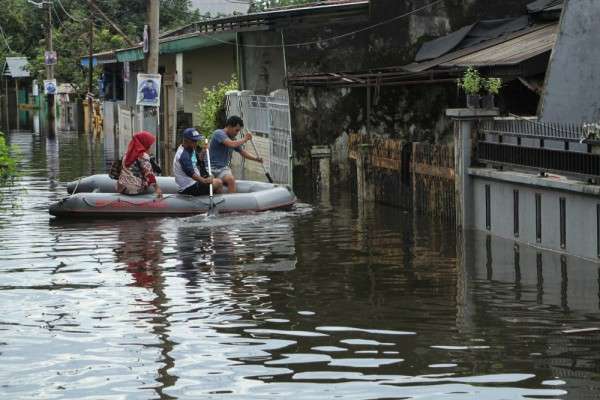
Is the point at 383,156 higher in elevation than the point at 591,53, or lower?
lower

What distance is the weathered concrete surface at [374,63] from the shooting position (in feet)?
93.9

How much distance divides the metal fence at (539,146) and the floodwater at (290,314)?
1205 millimetres

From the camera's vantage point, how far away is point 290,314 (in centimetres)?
1276

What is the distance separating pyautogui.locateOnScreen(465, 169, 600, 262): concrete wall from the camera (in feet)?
52.5

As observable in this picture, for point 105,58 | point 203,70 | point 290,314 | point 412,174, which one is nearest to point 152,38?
point 412,174

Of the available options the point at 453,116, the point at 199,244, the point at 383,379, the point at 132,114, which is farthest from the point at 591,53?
the point at 132,114

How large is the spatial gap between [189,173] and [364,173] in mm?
4378

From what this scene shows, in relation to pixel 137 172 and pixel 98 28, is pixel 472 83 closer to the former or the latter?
pixel 137 172

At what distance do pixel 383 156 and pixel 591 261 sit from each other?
29.2 ft

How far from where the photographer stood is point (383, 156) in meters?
24.4

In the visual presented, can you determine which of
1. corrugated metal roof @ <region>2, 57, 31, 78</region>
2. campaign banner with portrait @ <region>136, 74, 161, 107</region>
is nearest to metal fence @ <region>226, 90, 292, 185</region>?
campaign banner with portrait @ <region>136, 74, 161, 107</region>

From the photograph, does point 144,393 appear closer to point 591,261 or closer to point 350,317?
point 350,317

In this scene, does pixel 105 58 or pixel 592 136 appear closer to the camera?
pixel 592 136

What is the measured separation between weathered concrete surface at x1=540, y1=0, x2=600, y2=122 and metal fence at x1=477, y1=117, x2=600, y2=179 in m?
1.48
